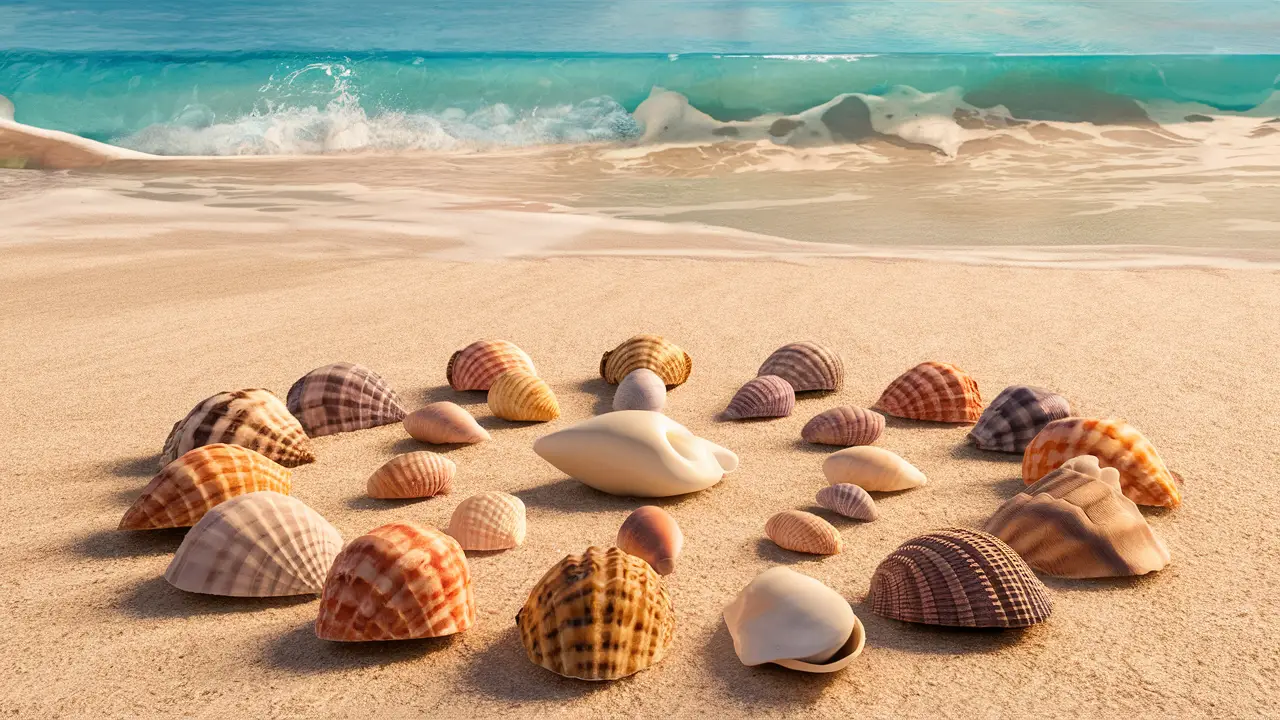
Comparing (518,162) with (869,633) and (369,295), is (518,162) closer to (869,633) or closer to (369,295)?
(369,295)

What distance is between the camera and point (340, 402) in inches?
119

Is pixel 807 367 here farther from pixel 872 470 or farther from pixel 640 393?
pixel 872 470

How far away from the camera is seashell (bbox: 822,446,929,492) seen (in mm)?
2520

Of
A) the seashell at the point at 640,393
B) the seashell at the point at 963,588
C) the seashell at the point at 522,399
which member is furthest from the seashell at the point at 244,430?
the seashell at the point at 963,588

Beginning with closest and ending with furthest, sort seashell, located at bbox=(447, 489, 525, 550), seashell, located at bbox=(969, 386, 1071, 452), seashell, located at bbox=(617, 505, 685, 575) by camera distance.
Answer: seashell, located at bbox=(617, 505, 685, 575), seashell, located at bbox=(447, 489, 525, 550), seashell, located at bbox=(969, 386, 1071, 452)

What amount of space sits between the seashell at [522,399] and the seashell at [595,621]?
1294mm

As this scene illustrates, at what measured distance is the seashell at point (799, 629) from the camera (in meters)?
1.72

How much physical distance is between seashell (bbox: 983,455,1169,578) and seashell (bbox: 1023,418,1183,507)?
0.24 metres

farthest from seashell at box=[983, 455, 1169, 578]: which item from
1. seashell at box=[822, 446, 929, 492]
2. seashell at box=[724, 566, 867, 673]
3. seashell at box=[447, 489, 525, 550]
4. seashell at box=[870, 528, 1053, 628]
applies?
seashell at box=[447, 489, 525, 550]

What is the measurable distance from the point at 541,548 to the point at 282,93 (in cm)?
1348

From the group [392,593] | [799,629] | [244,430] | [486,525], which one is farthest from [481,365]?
[799,629]

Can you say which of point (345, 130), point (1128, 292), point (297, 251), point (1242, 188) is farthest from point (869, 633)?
point (345, 130)

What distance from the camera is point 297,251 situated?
569 centimetres

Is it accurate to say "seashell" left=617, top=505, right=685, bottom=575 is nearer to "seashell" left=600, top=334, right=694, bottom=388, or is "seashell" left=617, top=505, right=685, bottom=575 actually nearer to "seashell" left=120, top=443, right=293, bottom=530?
"seashell" left=120, top=443, right=293, bottom=530
